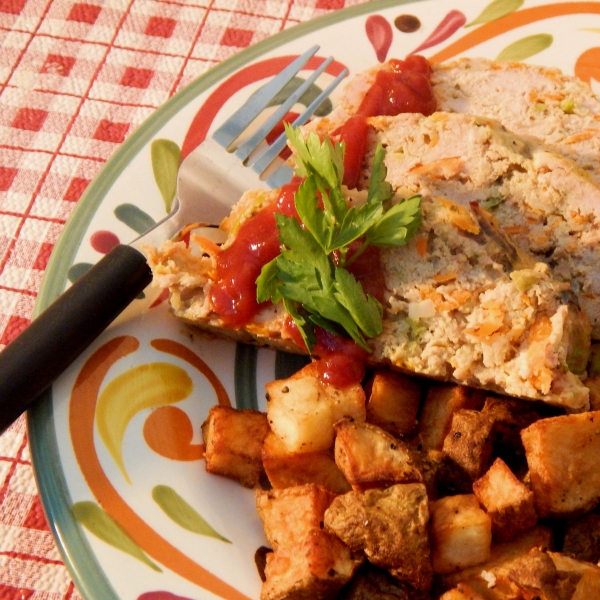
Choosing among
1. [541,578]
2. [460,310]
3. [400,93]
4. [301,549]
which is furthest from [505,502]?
[400,93]

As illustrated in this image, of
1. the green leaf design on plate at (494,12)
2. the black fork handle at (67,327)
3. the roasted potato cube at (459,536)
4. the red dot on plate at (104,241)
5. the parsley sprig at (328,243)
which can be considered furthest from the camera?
the green leaf design on plate at (494,12)

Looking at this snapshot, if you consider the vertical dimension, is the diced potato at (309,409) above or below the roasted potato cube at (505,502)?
below

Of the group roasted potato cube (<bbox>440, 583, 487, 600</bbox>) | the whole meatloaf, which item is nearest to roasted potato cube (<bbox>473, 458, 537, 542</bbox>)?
roasted potato cube (<bbox>440, 583, 487, 600</bbox>)

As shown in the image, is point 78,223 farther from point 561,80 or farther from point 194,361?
point 561,80

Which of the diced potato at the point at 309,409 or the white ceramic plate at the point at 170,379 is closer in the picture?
the white ceramic plate at the point at 170,379

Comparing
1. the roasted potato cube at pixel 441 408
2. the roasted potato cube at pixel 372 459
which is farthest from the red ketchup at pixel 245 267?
the roasted potato cube at pixel 441 408

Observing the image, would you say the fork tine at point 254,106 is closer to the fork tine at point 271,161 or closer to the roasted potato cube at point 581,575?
the fork tine at point 271,161

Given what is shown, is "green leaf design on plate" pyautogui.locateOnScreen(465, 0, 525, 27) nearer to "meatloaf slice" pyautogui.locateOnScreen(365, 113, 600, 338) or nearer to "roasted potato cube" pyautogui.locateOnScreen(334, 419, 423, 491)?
"meatloaf slice" pyautogui.locateOnScreen(365, 113, 600, 338)

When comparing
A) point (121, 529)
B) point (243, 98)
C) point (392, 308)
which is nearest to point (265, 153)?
point (243, 98)
